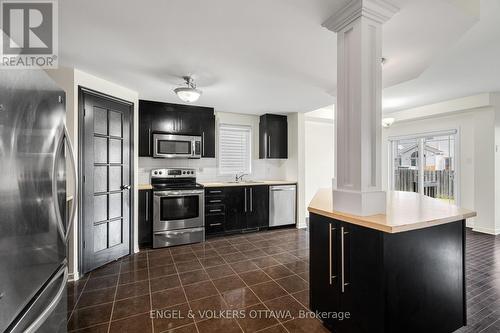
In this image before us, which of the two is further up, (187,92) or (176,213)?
(187,92)

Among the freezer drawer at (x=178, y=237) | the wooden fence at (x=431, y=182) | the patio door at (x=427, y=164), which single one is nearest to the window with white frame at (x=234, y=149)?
the freezer drawer at (x=178, y=237)

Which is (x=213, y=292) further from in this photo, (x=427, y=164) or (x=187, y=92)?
(x=427, y=164)

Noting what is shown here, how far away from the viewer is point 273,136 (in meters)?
4.98

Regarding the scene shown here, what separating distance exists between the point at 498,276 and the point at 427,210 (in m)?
1.92

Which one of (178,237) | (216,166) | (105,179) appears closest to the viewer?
(105,179)

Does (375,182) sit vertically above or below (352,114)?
below

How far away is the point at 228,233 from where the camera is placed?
14.1 feet

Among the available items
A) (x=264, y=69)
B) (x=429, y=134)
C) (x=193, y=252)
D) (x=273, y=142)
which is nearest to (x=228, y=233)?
(x=193, y=252)

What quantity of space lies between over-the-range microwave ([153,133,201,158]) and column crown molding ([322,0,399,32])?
3.08 meters

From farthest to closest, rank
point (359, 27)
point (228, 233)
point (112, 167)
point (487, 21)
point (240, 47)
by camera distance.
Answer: point (228, 233), point (112, 167), point (240, 47), point (487, 21), point (359, 27)

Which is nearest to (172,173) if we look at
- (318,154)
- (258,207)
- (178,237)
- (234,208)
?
(178,237)

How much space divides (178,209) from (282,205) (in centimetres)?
206

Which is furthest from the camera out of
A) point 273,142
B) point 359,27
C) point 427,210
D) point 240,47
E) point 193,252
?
point 273,142

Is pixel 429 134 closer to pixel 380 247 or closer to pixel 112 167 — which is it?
pixel 380 247
